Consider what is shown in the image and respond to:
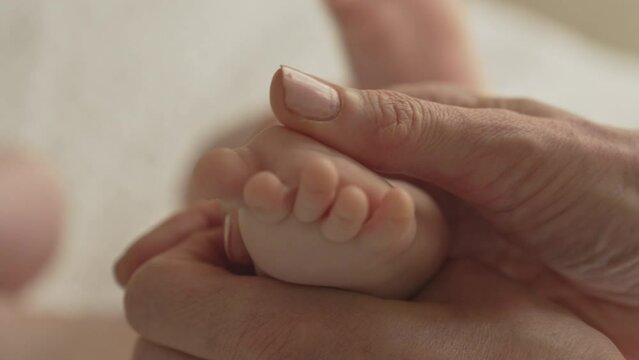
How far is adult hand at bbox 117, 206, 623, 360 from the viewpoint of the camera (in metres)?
0.57

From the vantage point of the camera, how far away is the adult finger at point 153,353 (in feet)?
2.04

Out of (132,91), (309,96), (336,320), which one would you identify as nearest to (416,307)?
(336,320)

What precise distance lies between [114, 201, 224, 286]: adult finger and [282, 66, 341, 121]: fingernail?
0.21 m

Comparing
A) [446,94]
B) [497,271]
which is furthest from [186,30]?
[497,271]

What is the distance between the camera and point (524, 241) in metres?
0.66

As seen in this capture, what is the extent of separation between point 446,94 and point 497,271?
0.15 m

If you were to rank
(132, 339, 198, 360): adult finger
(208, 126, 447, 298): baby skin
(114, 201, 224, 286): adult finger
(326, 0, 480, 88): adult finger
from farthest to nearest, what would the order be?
(326, 0, 480, 88): adult finger → (114, 201, 224, 286): adult finger → (132, 339, 198, 360): adult finger → (208, 126, 447, 298): baby skin

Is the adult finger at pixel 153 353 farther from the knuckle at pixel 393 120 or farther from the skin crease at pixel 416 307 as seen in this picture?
the knuckle at pixel 393 120

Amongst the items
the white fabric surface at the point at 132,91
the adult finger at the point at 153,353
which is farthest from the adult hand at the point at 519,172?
the white fabric surface at the point at 132,91

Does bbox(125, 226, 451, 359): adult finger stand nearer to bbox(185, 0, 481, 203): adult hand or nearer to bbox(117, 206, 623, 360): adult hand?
bbox(117, 206, 623, 360): adult hand

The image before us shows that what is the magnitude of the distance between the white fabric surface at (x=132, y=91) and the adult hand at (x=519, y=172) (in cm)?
51

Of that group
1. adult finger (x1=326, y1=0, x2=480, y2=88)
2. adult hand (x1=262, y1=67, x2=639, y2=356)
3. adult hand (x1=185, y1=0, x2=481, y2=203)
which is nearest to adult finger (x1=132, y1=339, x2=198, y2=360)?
adult hand (x1=262, y1=67, x2=639, y2=356)

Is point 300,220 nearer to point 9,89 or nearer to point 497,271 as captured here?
point 497,271

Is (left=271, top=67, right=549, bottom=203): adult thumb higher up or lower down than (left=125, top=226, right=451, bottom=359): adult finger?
higher up
